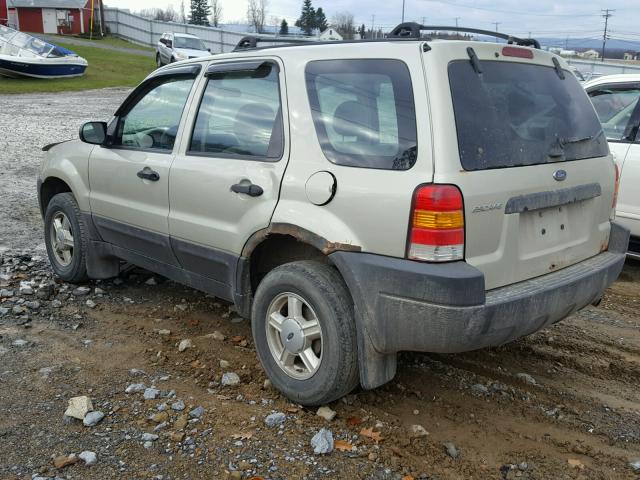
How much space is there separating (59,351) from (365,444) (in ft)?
7.37

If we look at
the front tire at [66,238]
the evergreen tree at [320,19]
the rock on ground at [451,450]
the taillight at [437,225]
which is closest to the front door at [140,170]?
the front tire at [66,238]

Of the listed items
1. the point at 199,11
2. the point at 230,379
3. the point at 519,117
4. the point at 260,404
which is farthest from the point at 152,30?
the point at 519,117

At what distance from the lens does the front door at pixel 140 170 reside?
4.36 meters

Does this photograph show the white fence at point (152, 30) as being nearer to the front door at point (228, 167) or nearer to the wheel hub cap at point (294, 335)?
the front door at point (228, 167)

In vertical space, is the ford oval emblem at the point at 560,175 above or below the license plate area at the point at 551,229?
above

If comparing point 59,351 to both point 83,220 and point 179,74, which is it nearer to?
point 83,220

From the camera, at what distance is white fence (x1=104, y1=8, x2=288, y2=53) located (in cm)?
4500

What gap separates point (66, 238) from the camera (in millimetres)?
5414

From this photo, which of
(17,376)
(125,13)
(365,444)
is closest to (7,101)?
(17,376)

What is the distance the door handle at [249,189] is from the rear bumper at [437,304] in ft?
2.27

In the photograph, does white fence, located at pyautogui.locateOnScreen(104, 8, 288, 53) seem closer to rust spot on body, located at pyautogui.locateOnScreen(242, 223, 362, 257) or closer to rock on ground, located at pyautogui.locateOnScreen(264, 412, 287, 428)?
rust spot on body, located at pyautogui.locateOnScreen(242, 223, 362, 257)

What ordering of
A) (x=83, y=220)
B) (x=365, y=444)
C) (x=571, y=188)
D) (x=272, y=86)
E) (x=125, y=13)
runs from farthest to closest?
1. (x=125, y=13)
2. (x=83, y=220)
3. (x=272, y=86)
4. (x=571, y=188)
5. (x=365, y=444)

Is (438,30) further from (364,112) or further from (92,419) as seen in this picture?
Answer: (92,419)

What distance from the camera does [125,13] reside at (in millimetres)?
56562
